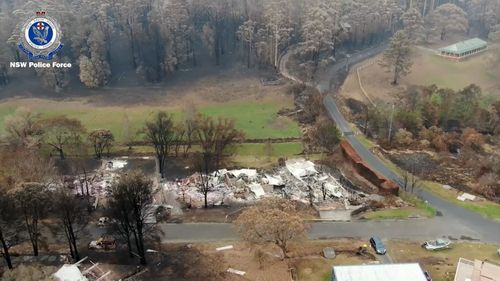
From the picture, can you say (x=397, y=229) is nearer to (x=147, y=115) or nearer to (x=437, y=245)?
(x=437, y=245)

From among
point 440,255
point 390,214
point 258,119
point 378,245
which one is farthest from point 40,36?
point 440,255

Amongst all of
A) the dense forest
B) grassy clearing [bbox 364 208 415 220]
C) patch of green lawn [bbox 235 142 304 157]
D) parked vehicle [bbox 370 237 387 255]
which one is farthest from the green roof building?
parked vehicle [bbox 370 237 387 255]

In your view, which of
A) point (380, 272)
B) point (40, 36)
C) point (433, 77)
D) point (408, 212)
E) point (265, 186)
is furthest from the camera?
point (433, 77)

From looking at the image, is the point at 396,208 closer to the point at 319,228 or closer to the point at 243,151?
the point at 319,228

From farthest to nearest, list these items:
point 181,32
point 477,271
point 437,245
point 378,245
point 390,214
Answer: point 181,32 → point 390,214 → point 437,245 → point 378,245 → point 477,271

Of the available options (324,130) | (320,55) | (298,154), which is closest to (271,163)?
(298,154)

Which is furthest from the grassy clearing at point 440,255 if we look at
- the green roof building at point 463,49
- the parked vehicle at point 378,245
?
the green roof building at point 463,49

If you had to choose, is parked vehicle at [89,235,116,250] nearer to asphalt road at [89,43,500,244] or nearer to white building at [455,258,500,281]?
asphalt road at [89,43,500,244]

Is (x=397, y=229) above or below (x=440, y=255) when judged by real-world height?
above
